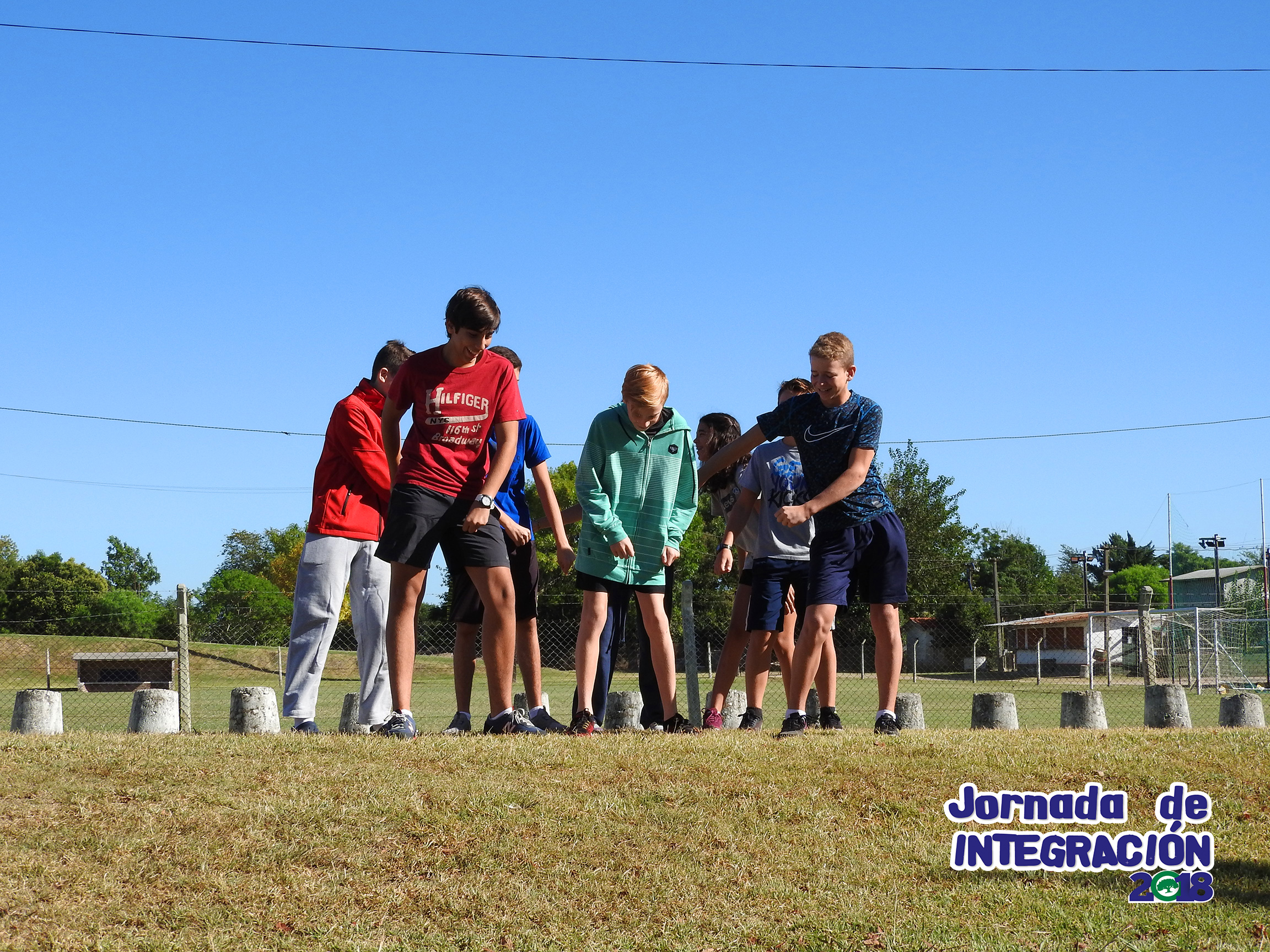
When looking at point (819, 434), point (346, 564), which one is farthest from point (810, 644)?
point (346, 564)

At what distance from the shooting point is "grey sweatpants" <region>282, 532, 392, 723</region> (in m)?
6.72

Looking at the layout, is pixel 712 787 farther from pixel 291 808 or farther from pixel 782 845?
pixel 291 808

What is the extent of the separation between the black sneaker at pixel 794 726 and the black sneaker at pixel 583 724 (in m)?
1.05

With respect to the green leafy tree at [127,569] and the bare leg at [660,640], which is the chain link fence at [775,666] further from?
the green leafy tree at [127,569]

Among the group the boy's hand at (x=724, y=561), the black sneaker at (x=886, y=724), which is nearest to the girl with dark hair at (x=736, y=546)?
the boy's hand at (x=724, y=561)

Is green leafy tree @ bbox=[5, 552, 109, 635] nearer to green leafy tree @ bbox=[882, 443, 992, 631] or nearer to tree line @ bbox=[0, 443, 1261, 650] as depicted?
tree line @ bbox=[0, 443, 1261, 650]

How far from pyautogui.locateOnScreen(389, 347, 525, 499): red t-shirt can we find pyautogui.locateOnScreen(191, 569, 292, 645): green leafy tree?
24359 mm

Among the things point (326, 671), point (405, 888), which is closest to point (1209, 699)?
point (405, 888)

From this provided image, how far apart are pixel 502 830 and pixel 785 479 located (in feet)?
10.7

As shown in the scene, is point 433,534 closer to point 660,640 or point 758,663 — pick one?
point 660,640

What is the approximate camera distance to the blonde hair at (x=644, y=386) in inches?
260

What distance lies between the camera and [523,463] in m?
6.95

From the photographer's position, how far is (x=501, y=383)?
20.8ft

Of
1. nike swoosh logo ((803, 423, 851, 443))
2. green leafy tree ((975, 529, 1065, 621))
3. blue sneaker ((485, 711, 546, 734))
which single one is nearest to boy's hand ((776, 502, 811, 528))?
nike swoosh logo ((803, 423, 851, 443))
